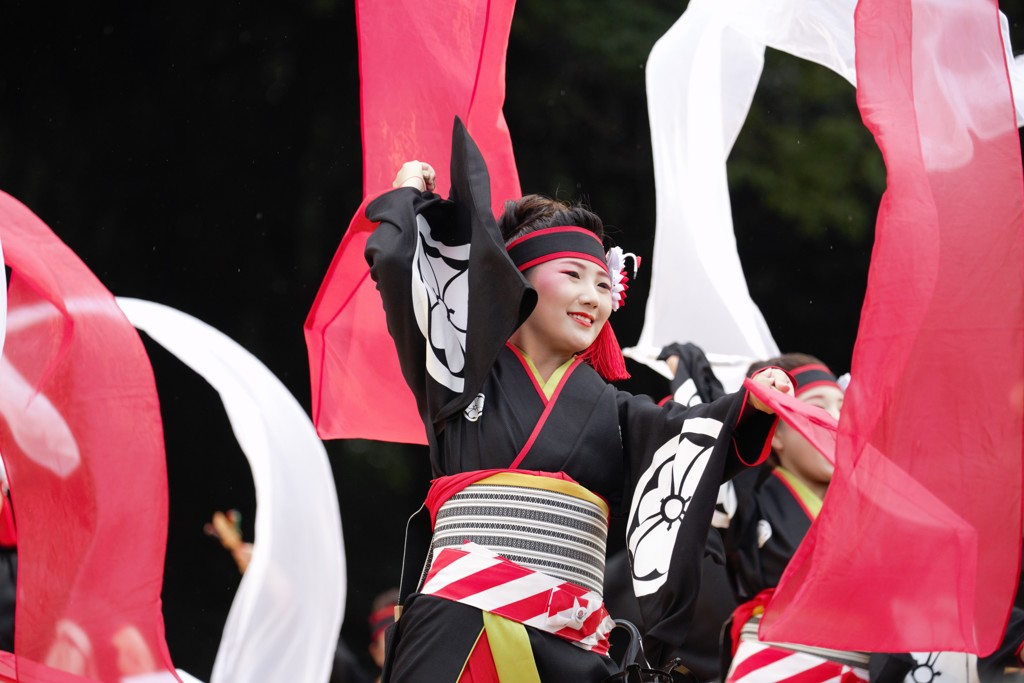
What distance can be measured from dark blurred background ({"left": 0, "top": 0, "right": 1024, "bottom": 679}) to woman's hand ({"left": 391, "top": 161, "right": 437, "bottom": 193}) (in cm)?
293

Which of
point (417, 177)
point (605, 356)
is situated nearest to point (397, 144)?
point (417, 177)

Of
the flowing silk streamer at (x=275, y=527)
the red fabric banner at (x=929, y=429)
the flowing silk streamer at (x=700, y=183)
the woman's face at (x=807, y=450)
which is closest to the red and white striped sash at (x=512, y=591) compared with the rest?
the red fabric banner at (x=929, y=429)

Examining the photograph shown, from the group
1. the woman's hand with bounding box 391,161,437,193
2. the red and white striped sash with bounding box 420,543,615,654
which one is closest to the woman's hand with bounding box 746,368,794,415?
the red and white striped sash with bounding box 420,543,615,654

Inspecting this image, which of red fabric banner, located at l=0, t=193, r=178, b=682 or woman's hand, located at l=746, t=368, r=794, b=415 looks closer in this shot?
Answer: woman's hand, located at l=746, t=368, r=794, b=415

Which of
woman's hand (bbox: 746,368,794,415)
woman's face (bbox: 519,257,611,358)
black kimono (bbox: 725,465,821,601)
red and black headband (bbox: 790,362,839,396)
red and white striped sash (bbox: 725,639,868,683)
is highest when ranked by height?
woman's face (bbox: 519,257,611,358)

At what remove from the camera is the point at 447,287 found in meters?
2.45

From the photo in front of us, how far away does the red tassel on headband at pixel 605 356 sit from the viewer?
270 cm

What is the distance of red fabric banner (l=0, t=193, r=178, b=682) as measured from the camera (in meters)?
2.57

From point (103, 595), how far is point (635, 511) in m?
1.11

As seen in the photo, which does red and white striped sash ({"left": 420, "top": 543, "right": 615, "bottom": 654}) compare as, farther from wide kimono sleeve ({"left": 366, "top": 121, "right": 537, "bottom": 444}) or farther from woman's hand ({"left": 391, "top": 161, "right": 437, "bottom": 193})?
woman's hand ({"left": 391, "top": 161, "right": 437, "bottom": 193})

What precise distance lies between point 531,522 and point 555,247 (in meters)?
0.57

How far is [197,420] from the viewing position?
5469mm

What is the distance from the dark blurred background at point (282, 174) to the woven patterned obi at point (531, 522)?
10.9 feet

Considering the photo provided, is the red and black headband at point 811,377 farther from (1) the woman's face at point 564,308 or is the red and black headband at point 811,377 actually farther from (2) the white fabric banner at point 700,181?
(1) the woman's face at point 564,308
